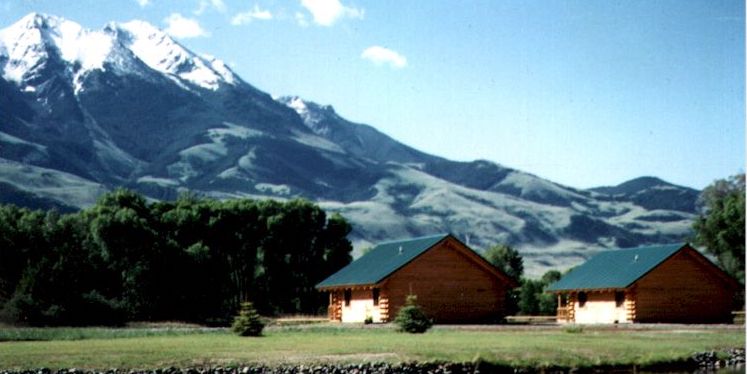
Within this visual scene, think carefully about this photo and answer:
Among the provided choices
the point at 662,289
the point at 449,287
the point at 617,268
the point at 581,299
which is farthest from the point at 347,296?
the point at 662,289

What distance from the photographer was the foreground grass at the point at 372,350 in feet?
88.0

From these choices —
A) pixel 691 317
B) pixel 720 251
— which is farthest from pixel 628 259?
pixel 720 251

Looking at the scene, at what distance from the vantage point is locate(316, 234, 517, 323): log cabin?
55.4 metres

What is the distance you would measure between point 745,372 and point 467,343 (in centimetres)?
987

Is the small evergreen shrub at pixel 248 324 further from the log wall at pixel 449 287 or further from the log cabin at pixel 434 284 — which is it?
the log wall at pixel 449 287

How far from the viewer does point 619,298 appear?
56875 millimetres

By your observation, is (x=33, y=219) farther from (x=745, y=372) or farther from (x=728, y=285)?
(x=745, y=372)

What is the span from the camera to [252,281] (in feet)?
268

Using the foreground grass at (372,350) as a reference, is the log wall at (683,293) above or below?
above

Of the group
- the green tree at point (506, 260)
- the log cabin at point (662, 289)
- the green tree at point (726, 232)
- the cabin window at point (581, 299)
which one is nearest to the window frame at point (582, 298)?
the cabin window at point (581, 299)

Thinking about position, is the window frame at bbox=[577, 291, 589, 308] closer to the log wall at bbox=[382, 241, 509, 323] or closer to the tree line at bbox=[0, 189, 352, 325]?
the log wall at bbox=[382, 241, 509, 323]

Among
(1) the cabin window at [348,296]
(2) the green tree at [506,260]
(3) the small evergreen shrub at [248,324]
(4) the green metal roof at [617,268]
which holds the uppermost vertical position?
(2) the green tree at [506,260]

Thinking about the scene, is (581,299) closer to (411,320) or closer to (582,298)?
(582,298)

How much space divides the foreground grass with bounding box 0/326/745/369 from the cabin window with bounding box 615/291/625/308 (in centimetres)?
1816
